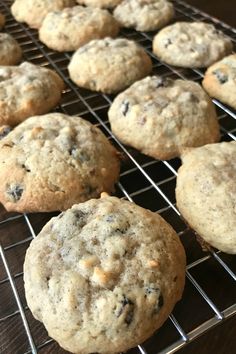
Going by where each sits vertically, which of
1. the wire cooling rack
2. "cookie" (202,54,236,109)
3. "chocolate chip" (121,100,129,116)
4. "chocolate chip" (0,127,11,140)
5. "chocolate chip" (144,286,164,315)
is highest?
"cookie" (202,54,236,109)

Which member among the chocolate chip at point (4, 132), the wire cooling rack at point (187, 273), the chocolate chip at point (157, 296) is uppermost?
the chocolate chip at point (157, 296)

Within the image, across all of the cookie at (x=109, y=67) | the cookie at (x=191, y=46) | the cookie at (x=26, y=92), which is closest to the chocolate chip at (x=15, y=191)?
the cookie at (x=26, y=92)

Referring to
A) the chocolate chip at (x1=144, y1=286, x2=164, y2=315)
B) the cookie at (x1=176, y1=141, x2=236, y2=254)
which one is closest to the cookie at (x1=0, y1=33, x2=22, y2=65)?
the cookie at (x1=176, y1=141, x2=236, y2=254)

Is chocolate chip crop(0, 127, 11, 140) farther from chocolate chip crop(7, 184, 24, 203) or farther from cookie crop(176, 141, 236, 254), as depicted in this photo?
cookie crop(176, 141, 236, 254)

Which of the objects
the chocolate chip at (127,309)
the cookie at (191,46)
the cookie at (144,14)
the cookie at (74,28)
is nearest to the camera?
the chocolate chip at (127,309)

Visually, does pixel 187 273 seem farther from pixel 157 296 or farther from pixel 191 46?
pixel 191 46

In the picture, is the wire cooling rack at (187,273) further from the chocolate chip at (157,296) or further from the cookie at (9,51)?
the cookie at (9,51)

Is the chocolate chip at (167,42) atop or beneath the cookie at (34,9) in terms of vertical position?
atop
